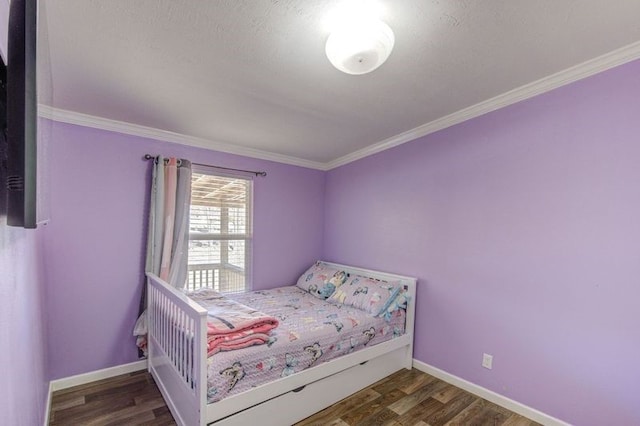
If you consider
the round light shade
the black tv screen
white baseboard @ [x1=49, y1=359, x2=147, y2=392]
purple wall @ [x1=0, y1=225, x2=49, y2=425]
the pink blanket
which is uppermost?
the round light shade

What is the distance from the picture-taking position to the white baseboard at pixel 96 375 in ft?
7.51

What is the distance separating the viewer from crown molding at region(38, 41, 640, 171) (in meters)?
1.68

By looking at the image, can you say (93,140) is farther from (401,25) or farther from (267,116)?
(401,25)

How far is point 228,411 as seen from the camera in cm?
163

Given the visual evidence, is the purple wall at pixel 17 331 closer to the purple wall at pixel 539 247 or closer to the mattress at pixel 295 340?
the mattress at pixel 295 340

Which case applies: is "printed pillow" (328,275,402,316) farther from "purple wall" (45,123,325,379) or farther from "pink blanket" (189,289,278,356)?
"purple wall" (45,123,325,379)

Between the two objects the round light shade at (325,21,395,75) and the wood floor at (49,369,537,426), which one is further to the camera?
the wood floor at (49,369,537,426)

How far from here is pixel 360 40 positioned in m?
1.32

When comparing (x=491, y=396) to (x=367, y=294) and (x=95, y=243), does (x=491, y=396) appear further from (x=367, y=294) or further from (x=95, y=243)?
(x=95, y=243)

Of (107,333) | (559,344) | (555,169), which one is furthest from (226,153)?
(559,344)

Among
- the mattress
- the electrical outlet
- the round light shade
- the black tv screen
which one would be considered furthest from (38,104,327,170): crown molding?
the electrical outlet

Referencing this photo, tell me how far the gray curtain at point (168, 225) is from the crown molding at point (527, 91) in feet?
6.66

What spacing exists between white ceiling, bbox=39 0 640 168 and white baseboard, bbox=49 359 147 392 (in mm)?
2105

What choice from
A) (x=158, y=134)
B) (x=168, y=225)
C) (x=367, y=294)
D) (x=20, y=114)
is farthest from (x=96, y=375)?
(x=20, y=114)
